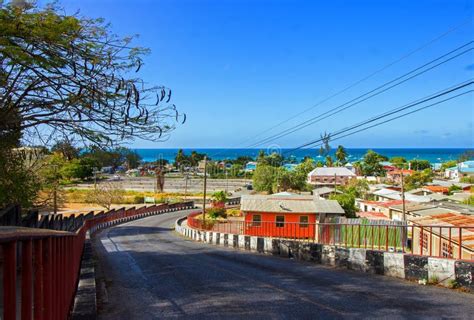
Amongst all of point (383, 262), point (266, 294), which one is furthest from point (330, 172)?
point (266, 294)

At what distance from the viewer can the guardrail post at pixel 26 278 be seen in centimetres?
299

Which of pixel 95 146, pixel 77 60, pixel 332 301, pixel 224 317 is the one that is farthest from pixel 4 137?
pixel 332 301

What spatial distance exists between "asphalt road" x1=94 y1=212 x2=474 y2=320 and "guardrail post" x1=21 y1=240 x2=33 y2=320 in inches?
177

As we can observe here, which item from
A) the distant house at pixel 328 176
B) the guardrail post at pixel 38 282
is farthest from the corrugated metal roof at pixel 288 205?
the distant house at pixel 328 176

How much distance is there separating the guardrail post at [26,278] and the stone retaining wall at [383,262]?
8.54 meters

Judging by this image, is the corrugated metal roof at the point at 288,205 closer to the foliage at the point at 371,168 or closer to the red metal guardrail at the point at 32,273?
the red metal guardrail at the point at 32,273

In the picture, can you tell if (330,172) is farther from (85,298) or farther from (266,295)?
(85,298)

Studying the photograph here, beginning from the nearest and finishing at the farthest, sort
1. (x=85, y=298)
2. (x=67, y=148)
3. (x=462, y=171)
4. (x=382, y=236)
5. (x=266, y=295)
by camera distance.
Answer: (x=85, y=298), (x=266, y=295), (x=67, y=148), (x=382, y=236), (x=462, y=171)

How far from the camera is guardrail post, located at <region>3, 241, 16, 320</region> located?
2537 millimetres

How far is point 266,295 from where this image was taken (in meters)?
8.63

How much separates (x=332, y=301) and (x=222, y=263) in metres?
5.93

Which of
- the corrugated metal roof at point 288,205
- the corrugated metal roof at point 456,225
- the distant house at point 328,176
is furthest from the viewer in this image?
the distant house at point 328,176

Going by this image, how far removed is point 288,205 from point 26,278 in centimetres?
3697

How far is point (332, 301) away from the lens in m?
8.15
